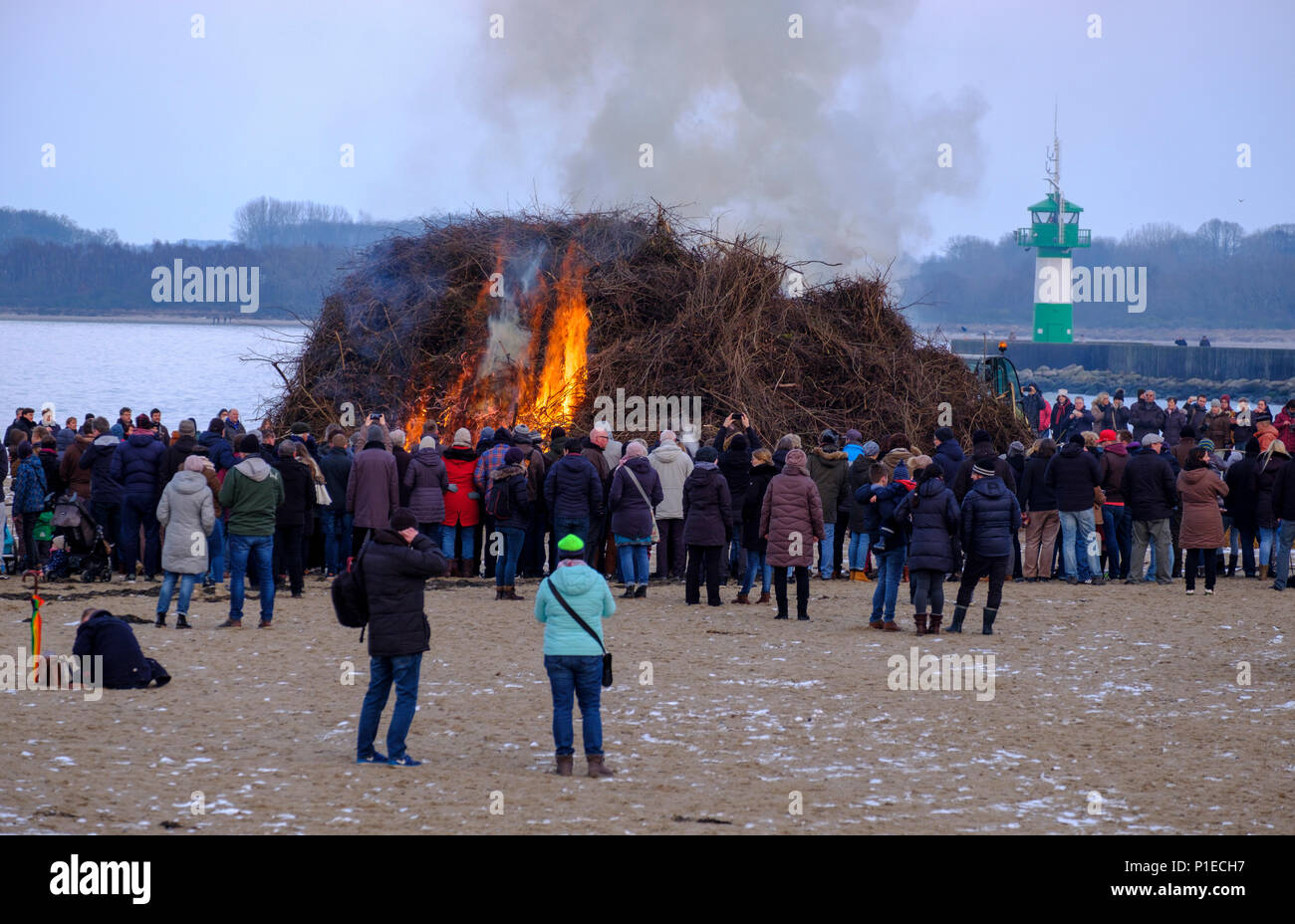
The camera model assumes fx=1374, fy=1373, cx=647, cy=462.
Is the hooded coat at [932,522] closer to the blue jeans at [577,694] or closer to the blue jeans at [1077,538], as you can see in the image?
the blue jeans at [1077,538]

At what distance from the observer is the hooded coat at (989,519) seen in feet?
42.4

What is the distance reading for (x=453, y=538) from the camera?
1655 centimetres

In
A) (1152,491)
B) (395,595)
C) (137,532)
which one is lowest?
(137,532)

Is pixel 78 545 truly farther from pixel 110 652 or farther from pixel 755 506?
→ pixel 755 506

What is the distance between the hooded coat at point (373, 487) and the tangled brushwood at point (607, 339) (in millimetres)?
7236

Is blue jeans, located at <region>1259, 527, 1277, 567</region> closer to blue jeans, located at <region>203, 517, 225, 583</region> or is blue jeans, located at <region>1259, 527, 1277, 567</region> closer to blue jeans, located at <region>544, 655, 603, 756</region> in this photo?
blue jeans, located at <region>544, 655, 603, 756</region>

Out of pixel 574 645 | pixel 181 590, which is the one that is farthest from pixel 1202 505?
pixel 181 590

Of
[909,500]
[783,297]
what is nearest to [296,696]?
[909,500]

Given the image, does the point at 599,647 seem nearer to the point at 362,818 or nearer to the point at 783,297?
the point at 362,818

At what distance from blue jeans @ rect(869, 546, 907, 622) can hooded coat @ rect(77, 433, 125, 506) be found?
331 inches

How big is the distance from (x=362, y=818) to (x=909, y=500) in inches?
278

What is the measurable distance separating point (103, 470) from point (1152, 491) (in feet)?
39.9

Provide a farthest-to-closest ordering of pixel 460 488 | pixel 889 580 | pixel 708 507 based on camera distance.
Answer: pixel 460 488 < pixel 708 507 < pixel 889 580

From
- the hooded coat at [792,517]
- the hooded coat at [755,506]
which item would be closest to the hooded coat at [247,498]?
the hooded coat at [792,517]
